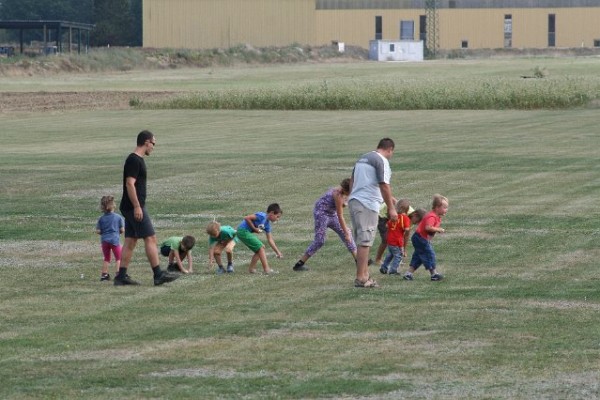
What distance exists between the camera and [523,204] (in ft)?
89.1

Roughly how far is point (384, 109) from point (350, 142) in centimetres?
2050

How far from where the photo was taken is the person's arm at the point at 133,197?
17297 millimetres

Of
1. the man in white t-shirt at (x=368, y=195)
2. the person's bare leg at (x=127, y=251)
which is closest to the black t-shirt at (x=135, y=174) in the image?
the person's bare leg at (x=127, y=251)

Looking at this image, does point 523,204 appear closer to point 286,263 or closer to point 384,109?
point 286,263

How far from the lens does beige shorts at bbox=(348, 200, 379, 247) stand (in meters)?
17.1

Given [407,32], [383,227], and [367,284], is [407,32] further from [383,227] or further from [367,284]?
[367,284]

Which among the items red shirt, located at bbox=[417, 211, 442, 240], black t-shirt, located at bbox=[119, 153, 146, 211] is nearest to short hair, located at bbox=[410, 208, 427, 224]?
red shirt, located at bbox=[417, 211, 442, 240]

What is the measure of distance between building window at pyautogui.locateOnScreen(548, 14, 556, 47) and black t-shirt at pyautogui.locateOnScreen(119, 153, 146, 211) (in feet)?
437

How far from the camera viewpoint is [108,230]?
18391 millimetres

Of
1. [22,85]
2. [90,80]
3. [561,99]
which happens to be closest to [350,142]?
[561,99]

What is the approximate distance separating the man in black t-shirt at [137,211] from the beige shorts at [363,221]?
2378 millimetres

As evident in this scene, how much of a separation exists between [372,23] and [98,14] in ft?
99.0

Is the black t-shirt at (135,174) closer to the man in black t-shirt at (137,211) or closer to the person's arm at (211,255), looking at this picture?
the man in black t-shirt at (137,211)

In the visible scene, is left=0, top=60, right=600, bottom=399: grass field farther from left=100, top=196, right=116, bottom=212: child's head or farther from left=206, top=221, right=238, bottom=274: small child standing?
left=100, top=196, right=116, bottom=212: child's head
